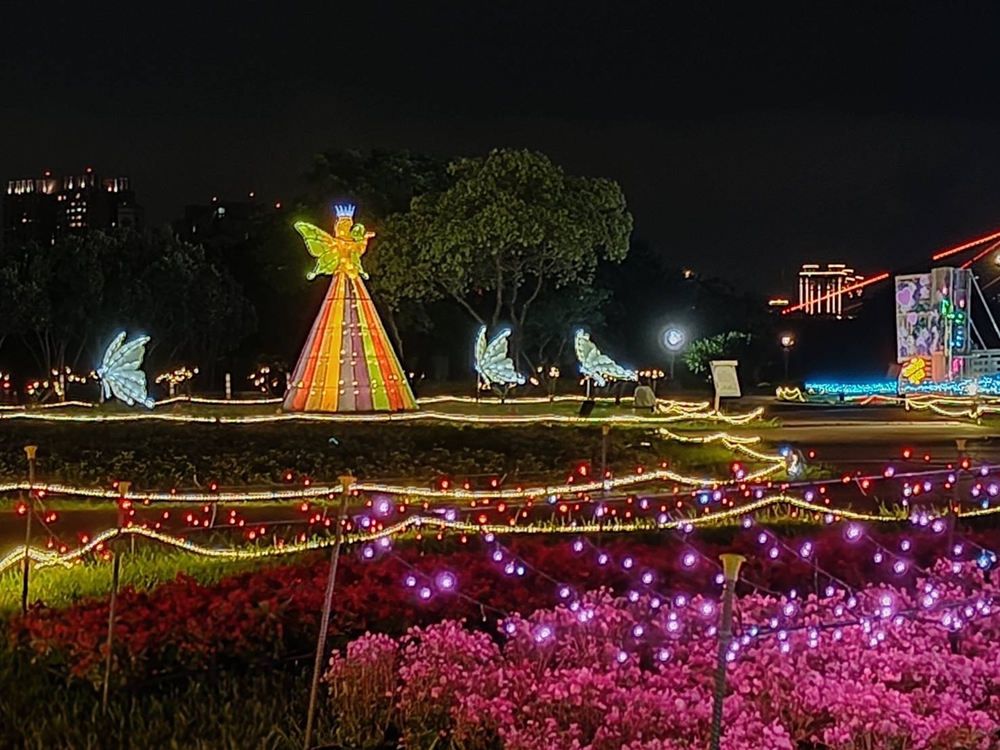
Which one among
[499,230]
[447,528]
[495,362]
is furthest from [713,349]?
[447,528]

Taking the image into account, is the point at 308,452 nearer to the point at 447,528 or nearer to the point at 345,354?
the point at 447,528

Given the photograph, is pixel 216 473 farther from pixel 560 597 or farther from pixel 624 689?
pixel 624 689

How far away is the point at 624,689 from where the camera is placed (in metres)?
5.77

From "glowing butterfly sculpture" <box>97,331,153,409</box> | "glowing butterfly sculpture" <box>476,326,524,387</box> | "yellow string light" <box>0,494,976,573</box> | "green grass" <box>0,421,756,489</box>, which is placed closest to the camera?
"yellow string light" <box>0,494,976,573</box>

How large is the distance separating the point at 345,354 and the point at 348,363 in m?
0.18

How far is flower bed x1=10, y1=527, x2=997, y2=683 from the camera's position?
7.09m

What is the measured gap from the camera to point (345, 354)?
25484 mm

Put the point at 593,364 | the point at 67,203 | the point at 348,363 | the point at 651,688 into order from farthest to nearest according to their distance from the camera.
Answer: the point at 67,203 → the point at 593,364 → the point at 348,363 → the point at 651,688

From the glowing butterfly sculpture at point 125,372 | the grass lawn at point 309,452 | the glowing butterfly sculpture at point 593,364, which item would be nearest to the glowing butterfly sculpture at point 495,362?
the glowing butterfly sculpture at point 593,364

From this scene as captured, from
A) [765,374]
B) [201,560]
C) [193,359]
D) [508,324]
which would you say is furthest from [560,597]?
[765,374]

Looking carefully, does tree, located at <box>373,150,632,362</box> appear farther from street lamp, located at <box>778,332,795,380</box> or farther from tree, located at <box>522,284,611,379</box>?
street lamp, located at <box>778,332,795,380</box>

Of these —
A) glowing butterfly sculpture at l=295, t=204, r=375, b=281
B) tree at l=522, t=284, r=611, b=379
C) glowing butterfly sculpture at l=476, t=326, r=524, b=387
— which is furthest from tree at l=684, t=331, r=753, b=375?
glowing butterfly sculpture at l=295, t=204, r=375, b=281

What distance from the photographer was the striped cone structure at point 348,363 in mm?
25281

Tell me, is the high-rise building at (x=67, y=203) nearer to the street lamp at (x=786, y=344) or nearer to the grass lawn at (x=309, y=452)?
the street lamp at (x=786, y=344)
